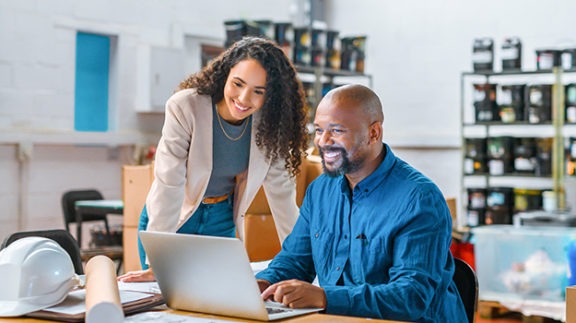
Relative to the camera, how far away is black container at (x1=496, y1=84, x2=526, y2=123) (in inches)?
253

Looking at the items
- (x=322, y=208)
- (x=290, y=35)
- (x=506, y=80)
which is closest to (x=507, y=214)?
(x=506, y=80)

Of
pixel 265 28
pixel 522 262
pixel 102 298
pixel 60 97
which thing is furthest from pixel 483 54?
pixel 102 298

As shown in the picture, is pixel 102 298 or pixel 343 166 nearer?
pixel 102 298

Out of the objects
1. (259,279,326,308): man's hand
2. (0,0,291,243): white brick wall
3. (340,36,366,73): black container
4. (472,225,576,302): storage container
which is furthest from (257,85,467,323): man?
(340,36,366,73): black container

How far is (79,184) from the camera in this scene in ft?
20.9

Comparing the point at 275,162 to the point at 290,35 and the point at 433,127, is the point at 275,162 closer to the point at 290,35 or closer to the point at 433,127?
the point at 290,35

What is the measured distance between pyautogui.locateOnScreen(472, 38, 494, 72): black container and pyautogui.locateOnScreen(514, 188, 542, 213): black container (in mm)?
997

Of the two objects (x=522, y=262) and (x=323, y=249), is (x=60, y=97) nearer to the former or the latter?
(x=522, y=262)

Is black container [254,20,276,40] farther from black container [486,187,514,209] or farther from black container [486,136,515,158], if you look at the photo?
black container [486,187,514,209]

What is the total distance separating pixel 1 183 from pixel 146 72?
4.76 ft

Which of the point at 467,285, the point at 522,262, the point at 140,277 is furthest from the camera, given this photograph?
the point at 522,262

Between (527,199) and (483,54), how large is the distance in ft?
3.91

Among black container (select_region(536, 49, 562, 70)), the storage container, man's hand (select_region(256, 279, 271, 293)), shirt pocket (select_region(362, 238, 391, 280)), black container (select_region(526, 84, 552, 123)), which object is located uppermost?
black container (select_region(536, 49, 562, 70))

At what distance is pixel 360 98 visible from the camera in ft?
6.70
